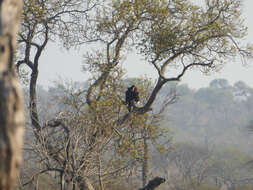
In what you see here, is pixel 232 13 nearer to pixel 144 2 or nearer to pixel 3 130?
pixel 144 2

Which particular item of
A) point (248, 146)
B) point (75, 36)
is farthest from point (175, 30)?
point (248, 146)

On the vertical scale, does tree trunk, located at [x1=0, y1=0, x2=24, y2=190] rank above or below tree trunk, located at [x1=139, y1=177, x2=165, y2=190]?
above

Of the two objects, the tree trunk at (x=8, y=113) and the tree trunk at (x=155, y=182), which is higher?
the tree trunk at (x=8, y=113)

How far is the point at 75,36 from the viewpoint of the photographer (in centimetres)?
1261

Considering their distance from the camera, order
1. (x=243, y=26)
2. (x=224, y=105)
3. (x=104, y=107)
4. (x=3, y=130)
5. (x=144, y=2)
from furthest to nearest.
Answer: (x=224, y=105) < (x=243, y=26) < (x=144, y=2) < (x=104, y=107) < (x=3, y=130)

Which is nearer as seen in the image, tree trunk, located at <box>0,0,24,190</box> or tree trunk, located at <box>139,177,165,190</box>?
tree trunk, located at <box>0,0,24,190</box>

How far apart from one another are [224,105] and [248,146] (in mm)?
→ 31854

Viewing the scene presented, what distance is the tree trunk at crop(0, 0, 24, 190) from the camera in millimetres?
1999

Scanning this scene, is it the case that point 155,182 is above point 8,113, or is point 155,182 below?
below

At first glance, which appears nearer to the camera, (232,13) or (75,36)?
(232,13)

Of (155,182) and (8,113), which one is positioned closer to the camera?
(8,113)

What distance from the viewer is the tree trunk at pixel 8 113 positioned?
6.56 feet

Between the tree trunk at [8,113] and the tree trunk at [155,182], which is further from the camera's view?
the tree trunk at [155,182]

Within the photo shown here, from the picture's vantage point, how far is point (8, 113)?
2018 mm
